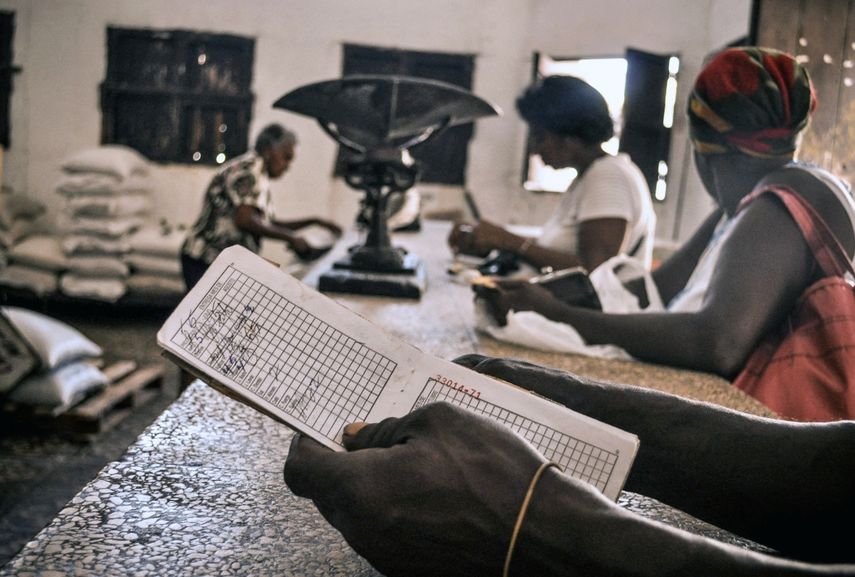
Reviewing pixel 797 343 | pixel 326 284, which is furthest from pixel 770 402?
pixel 326 284

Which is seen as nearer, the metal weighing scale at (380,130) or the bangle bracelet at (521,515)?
the bangle bracelet at (521,515)

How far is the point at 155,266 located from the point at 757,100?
5.55m

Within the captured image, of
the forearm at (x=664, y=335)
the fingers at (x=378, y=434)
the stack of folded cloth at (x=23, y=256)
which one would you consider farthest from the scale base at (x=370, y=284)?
the stack of folded cloth at (x=23, y=256)

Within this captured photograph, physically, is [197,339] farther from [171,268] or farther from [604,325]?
[171,268]

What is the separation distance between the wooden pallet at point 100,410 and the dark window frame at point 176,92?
289cm

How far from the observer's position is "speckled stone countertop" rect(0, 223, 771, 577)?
28.4 inches

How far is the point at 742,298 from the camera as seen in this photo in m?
1.40

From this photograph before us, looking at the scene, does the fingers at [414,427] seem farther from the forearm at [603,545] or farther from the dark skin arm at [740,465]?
the dark skin arm at [740,465]

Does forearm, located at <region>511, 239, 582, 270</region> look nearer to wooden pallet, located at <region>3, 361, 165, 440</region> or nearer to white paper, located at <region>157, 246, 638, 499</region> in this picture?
white paper, located at <region>157, 246, 638, 499</region>

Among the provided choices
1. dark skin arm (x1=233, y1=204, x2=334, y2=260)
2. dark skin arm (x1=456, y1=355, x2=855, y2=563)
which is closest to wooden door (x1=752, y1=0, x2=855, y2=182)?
dark skin arm (x1=233, y1=204, x2=334, y2=260)

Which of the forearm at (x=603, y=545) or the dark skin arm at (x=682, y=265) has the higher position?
the forearm at (x=603, y=545)

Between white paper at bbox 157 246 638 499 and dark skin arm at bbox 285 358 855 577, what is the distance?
4.7 inches

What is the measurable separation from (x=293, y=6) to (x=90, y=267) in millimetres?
2734

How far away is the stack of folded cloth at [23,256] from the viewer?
620 cm
